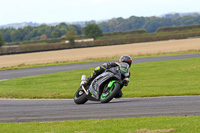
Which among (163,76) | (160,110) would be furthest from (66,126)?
(163,76)

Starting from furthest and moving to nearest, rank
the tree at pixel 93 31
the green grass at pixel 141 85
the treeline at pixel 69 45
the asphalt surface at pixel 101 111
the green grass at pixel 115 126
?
the tree at pixel 93 31, the treeline at pixel 69 45, the green grass at pixel 141 85, the asphalt surface at pixel 101 111, the green grass at pixel 115 126

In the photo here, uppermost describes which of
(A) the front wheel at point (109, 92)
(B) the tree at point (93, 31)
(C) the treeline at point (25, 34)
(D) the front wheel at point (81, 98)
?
(A) the front wheel at point (109, 92)

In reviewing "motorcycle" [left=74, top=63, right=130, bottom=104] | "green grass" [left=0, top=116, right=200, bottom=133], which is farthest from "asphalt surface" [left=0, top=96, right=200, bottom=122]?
"green grass" [left=0, top=116, right=200, bottom=133]

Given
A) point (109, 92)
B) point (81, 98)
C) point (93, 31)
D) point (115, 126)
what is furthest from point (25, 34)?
point (115, 126)

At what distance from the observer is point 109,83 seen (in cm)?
1312

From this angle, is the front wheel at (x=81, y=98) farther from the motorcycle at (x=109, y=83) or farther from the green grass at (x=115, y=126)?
the green grass at (x=115, y=126)

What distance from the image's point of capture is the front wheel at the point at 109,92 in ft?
42.5

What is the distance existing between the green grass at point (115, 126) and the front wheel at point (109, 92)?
289 cm

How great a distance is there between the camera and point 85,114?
11461 mm

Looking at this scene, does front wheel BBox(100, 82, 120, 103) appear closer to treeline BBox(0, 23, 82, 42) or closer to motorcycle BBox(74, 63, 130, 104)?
motorcycle BBox(74, 63, 130, 104)

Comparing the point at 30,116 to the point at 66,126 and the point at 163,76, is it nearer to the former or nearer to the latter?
the point at 66,126

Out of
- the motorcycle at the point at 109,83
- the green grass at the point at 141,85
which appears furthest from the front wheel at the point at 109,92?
the green grass at the point at 141,85

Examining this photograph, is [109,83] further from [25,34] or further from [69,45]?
[25,34]

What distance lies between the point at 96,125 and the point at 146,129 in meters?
1.41
